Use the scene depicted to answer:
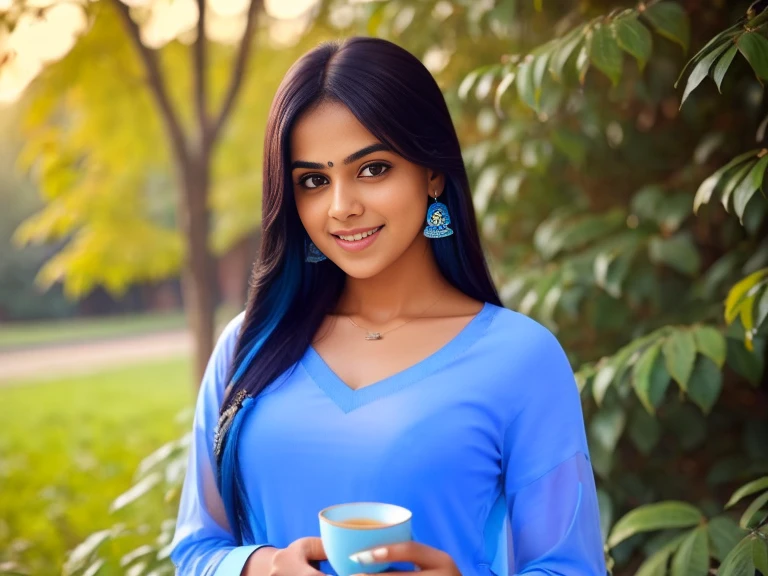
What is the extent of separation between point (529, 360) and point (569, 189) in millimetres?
1586

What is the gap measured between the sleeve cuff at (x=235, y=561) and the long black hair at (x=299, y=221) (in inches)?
5.6

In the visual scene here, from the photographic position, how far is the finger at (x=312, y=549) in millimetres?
1521

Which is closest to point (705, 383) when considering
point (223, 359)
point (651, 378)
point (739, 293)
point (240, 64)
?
point (651, 378)

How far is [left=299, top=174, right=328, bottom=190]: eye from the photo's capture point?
1.74 meters

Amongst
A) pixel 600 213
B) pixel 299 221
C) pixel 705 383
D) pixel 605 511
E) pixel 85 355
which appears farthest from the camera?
pixel 85 355

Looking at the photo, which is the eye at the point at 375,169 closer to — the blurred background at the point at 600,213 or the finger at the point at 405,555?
the blurred background at the point at 600,213

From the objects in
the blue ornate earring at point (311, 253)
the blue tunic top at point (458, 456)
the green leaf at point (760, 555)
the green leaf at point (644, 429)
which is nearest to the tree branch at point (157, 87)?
the blue ornate earring at point (311, 253)

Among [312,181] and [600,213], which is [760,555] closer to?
[312,181]

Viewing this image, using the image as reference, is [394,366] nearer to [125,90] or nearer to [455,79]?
[455,79]

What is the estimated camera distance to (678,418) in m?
2.64

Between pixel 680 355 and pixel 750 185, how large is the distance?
43 cm

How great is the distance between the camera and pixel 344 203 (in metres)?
1.67

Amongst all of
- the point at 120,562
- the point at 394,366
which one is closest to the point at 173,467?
the point at 120,562

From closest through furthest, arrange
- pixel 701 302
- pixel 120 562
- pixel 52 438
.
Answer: pixel 120 562
pixel 701 302
pixel 52 438
